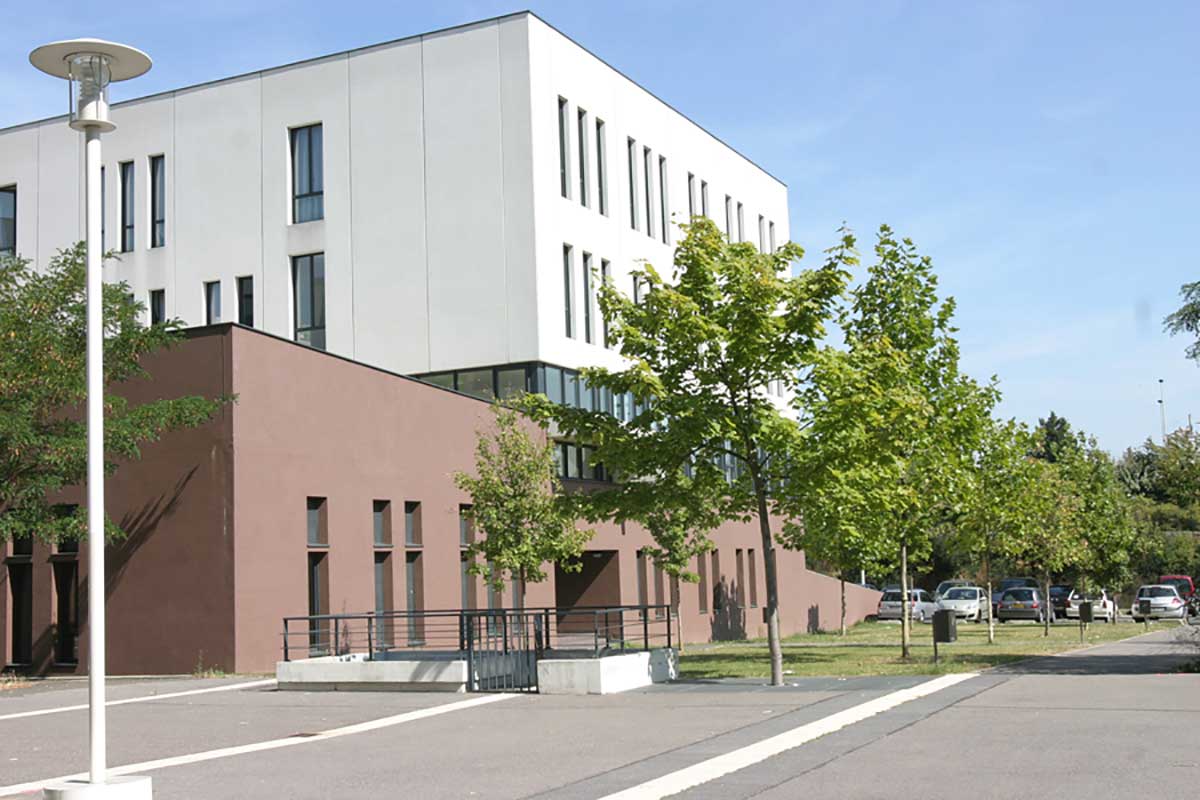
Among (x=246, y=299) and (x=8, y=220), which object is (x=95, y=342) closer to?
(x=246, y=299)

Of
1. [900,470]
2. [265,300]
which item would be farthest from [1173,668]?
[265,300]

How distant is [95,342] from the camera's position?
9.47m

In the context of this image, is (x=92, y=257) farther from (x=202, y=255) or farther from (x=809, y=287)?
(x=202, y=255)

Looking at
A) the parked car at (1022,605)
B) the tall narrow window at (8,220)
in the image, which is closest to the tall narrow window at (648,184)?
the tall narrow window at (8,220)

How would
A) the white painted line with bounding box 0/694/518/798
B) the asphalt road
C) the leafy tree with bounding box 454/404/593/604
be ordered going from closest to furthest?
the asphalt road
the white painted line with bounding box 0/694/518/798
the leafy tree with bounding box 454/404/593/604

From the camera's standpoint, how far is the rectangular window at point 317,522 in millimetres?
26625

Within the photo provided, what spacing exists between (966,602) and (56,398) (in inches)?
1689

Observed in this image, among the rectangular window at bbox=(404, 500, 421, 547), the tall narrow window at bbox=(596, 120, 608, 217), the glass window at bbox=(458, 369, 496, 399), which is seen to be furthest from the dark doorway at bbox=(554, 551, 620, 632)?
the tall narrow window at bbox=(596, 120, 608, 217)

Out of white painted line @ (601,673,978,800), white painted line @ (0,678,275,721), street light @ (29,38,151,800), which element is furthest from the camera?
white painted line @ (0,678,275,721)

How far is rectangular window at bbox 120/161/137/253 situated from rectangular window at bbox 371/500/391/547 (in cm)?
1641

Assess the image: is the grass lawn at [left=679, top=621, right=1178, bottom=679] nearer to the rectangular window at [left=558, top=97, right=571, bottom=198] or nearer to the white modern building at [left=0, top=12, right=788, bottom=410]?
the white modern building at [left=0, top=12, right=788, bottom=410]

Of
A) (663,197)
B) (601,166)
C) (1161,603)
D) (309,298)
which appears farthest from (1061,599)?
(309,298)

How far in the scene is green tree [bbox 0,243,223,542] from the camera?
22406 mm

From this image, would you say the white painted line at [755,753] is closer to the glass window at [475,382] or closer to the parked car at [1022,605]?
the glass window at [475,382]
